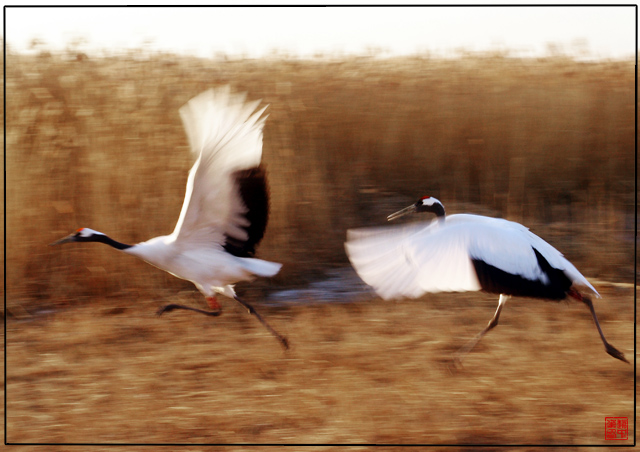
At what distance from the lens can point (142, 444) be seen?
2.94 m

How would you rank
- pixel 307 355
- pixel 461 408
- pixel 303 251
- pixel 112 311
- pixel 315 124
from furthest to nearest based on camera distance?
pixel 315 124, pixel 303 251, pixel 112 311, pixel 307 355, pixel 461 408

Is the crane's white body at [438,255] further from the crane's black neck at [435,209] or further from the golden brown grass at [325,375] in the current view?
the golden brown grass at [325,375]

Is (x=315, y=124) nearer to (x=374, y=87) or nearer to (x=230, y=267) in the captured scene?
(x=374, y=87)

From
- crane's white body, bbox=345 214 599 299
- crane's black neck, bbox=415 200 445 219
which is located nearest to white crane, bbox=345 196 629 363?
crane's white body, bbox=345 214 599 299

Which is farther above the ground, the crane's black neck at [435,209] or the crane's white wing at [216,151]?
the crane's white wing at [216,151]

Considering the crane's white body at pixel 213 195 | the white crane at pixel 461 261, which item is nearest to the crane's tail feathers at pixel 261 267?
the crane's white body at pixel 213 195

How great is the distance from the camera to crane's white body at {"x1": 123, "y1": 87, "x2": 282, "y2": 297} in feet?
9.93

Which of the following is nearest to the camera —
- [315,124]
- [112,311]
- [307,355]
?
[307,355]

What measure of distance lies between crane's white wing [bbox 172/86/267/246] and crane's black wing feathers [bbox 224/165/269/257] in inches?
1.2

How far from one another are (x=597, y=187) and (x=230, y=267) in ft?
11.9

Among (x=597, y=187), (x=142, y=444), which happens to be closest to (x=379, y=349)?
(x=142, y=444)

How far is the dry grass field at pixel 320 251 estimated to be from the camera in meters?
3.20

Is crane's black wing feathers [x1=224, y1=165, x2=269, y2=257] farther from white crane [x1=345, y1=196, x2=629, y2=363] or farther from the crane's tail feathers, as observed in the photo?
white crane [x1=345, y1=196, x2=629, y2=363]

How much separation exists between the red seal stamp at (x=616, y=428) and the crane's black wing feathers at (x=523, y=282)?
62cm
